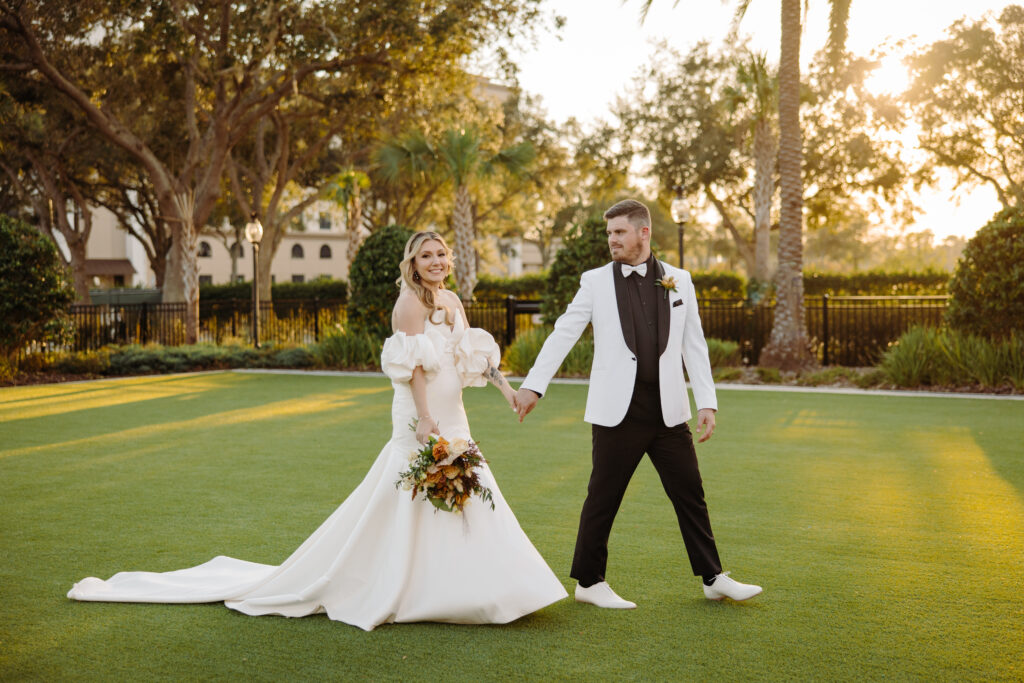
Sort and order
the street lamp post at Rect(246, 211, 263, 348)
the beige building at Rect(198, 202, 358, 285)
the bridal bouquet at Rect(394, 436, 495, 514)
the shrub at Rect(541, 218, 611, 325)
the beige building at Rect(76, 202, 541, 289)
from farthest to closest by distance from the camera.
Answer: the beige building at Rect(198, 202, 358, 285), the beige building at Rect(76, 202, 541, 289), the street lamp post at Rect(246, 211, 263, 348), the shrub at Rect(541, 218, 611, 325), the bridal bouquet at Rect(394, 436, 495, 514)

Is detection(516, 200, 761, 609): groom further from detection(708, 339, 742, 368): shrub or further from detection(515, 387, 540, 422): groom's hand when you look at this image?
detection(708, 339, 742, 368): shrub

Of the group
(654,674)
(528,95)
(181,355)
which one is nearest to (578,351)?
(181,355)

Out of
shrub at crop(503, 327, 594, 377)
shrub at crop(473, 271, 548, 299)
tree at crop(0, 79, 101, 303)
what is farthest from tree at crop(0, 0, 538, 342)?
shrub at crop(473, 271, 548, 299)

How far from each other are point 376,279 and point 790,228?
8264mm

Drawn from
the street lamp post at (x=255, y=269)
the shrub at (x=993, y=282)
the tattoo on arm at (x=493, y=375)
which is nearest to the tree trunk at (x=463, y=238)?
the street lamp post at (x=255, y=269)

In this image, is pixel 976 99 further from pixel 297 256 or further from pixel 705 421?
pixel 297 256

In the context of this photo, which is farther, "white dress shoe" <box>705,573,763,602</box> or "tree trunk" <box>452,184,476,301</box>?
"tree trunk" <box>452,184,476,301</box>

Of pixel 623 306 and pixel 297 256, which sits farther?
pixel 297 256

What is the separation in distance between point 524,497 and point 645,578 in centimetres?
223

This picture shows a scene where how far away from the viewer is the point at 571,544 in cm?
578

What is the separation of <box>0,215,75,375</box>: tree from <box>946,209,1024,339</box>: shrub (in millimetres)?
15513

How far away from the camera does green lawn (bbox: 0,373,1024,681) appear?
12.7ft

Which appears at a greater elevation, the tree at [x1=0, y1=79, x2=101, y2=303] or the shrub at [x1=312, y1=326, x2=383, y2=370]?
the tree at [x1=0, y1=79, x2=101, y2=303]

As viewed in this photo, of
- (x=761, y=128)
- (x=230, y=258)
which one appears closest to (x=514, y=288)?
(x=761, y=128)
